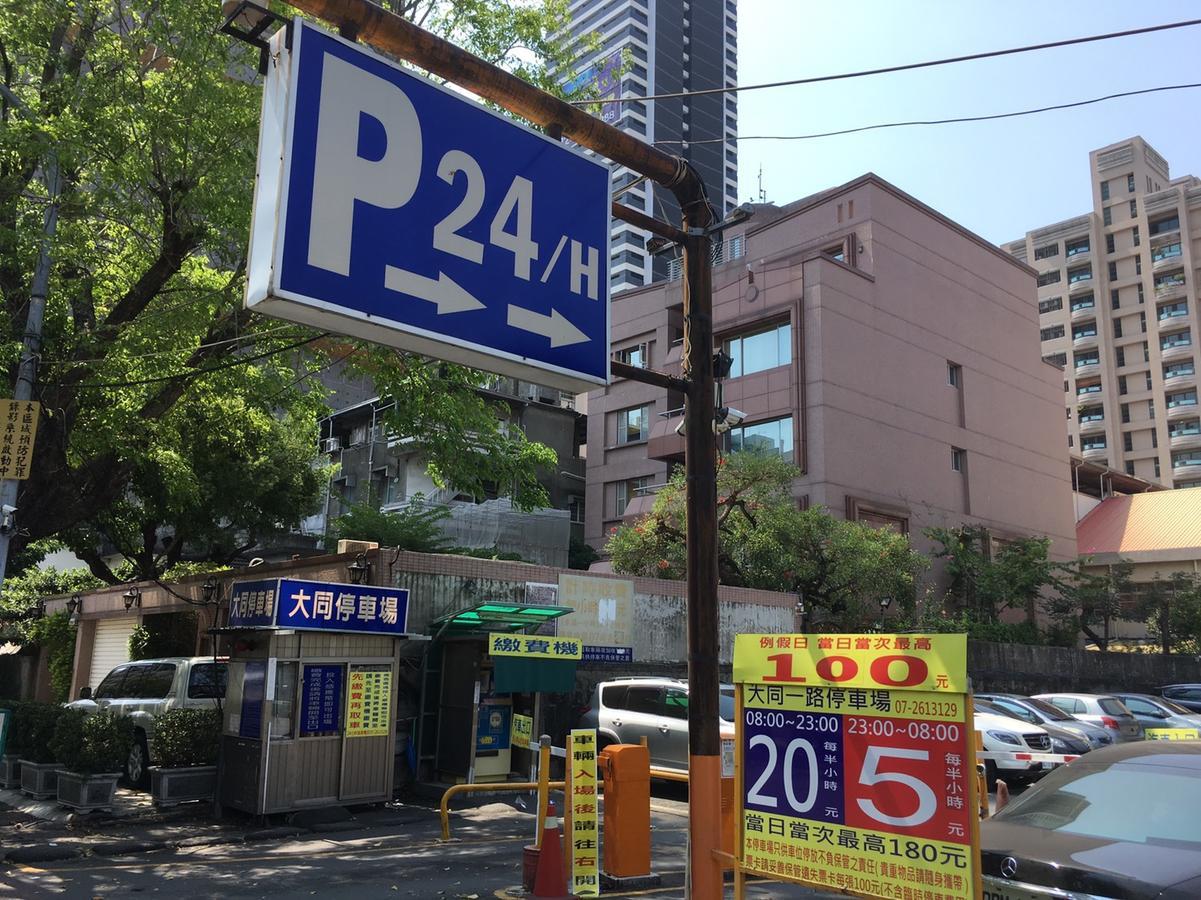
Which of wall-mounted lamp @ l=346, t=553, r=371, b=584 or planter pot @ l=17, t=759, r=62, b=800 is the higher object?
wall-mounted lamp @ l=346, t=553, r=371, b=584

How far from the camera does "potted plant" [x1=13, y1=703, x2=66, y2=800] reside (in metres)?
13.2

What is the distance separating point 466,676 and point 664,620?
6428 mm

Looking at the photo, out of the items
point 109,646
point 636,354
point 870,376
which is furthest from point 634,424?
point 109,646

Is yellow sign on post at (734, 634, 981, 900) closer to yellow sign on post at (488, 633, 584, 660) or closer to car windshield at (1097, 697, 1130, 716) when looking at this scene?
yellow sign on post at (488, 633, 584, 660)

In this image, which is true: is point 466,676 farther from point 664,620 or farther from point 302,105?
point 302,105

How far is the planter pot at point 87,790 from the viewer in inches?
482

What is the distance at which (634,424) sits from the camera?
44.3 meters

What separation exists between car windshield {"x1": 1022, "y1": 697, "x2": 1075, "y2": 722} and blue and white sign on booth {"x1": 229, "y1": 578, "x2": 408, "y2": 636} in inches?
517

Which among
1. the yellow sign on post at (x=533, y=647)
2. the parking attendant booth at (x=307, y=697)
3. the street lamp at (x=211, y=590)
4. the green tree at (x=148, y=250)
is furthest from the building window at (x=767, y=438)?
the parking attendant booth at (x=307, y=697)

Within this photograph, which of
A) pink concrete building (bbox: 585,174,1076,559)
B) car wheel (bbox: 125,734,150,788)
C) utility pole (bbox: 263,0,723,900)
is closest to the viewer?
utility pole (bbox: 263,0,723,900)

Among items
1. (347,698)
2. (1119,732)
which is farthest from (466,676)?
(1119,732)

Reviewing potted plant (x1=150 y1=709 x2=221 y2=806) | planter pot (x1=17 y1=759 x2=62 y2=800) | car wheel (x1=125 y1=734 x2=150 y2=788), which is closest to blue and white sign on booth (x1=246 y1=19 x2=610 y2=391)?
potted plant (x1=150 y1=709 x2=221 y2=806)

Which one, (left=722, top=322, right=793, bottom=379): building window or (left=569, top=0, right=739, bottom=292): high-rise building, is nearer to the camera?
(left=722, top=322, right=793, bottom=379): building window

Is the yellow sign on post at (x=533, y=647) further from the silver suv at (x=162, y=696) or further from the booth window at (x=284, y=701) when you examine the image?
the silver suv at (x=162, y=696)
